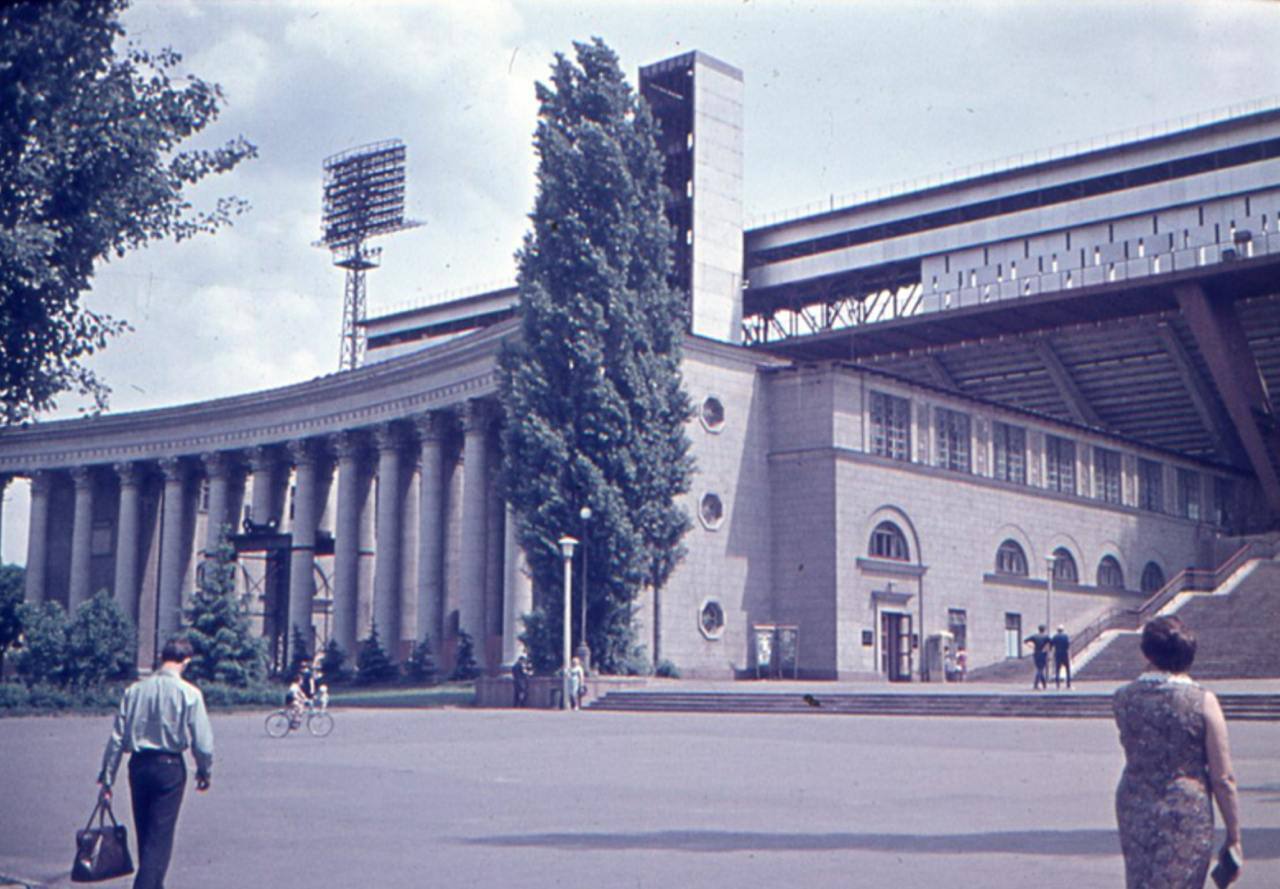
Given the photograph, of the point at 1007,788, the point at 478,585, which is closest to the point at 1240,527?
the point at 478,585

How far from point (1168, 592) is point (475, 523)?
94.4 ft

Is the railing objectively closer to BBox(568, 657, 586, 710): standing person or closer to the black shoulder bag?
BBox(568, 657, 586, 710): standing person

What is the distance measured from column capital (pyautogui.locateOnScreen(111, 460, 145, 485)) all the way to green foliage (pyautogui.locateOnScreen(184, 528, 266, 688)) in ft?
91.1

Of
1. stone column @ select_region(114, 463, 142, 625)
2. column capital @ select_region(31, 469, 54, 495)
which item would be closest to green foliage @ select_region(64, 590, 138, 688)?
stone column @ select_region(114, 463, 142, 625)

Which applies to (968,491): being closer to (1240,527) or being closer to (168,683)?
(1240,527)

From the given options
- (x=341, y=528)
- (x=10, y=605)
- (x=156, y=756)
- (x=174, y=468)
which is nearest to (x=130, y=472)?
(x=174, y=468)

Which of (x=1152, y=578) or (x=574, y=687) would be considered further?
(x=1152, y=578)

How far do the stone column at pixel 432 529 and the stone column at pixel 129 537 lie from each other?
22357 mm

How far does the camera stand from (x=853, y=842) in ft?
41.0

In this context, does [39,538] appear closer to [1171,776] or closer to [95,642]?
[95,642]

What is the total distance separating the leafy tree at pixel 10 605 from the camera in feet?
230

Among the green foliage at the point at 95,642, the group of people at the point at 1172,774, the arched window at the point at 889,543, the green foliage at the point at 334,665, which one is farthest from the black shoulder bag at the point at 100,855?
the green foliage at the point at 334,665

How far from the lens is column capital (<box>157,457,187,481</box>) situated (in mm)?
72875

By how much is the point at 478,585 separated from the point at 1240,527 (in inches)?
1713
